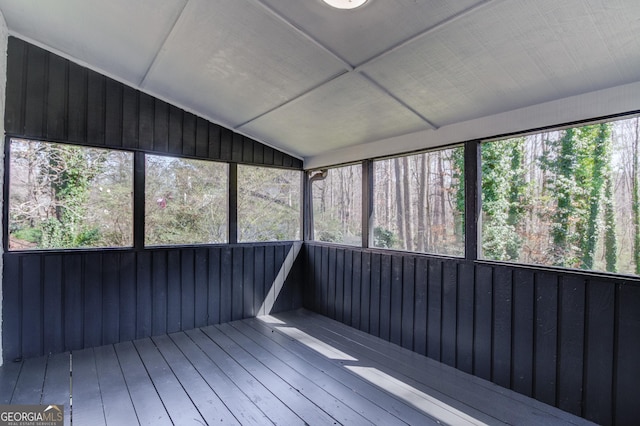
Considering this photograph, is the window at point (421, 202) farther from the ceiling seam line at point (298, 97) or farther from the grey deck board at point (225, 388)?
the grey deck board at point (225, 388)

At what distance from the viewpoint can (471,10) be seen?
1.73m

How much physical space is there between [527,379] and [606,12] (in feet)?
7.91

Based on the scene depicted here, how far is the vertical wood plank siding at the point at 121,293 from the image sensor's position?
2.99m

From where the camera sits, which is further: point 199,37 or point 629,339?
point 199,37

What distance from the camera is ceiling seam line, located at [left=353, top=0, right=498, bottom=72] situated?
171 cm

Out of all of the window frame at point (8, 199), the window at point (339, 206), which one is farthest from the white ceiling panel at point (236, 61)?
the window at point (339, 206)

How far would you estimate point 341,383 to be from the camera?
258 cm

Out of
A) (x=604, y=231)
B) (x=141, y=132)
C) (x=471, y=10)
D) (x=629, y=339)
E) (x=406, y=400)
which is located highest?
(x=471, y=10)

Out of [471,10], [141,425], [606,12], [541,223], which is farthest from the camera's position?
[541,223]

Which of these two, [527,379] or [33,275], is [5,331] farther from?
[527,379]

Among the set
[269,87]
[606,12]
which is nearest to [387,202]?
[269,87]

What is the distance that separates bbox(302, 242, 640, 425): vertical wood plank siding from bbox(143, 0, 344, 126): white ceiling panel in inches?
79.3

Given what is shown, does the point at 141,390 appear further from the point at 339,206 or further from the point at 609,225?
the point at 609,225

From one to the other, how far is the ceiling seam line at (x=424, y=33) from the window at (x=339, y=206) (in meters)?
1.78
